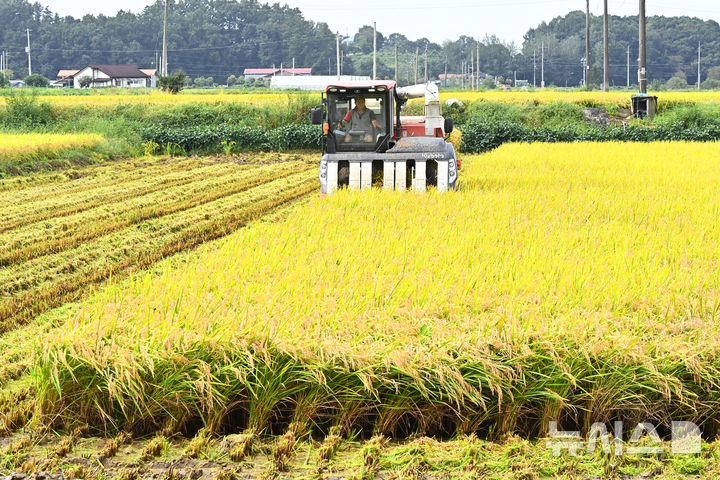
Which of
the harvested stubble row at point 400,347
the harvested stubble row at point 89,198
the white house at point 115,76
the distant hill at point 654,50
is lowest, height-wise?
the harvested stubble row at point 400,347

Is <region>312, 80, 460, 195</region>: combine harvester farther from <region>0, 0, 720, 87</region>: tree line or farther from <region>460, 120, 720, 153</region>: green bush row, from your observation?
<region>0, 0, 720, 87</region>: tree line

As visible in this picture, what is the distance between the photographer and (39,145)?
56.2ft

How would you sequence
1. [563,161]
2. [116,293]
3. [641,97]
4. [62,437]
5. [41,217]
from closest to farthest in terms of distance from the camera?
[62,437]
[116,293]
[41,217]
[563,161]
[641,97]

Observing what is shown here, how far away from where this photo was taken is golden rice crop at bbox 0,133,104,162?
16078 millimetres

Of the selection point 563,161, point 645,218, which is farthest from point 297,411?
point 563,161

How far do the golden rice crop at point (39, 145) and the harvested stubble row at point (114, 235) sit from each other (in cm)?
357

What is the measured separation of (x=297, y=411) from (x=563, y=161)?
40.9 feet

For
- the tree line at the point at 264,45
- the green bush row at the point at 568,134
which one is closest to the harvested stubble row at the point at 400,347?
the green bush row at the point at 568,134

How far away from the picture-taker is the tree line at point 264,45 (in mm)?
80938

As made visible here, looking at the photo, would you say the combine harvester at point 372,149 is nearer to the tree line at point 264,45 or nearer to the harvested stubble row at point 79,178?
the harvested stubble row at point 79,178

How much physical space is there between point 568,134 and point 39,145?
14694 mm

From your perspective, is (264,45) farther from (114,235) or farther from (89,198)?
(114,235)

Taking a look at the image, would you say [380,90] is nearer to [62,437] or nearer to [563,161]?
[563,161]

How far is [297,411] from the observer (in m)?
3.95
